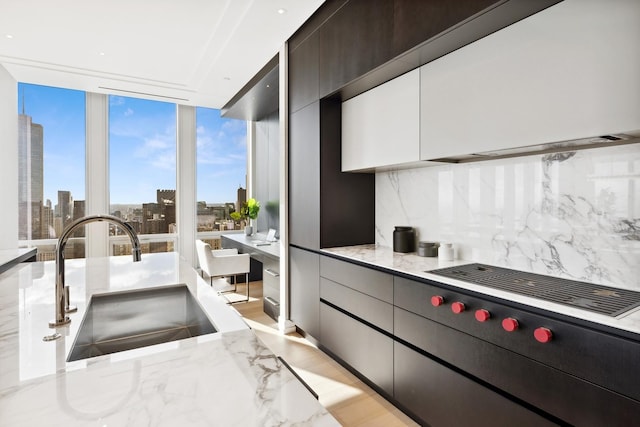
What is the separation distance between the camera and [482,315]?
4.74 ft

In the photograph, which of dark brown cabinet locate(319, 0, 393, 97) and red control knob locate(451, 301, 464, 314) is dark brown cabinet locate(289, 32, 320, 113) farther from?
red control knob locate(451, 301, 464, 314)

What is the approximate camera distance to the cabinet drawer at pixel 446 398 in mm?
1392

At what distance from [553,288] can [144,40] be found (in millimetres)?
3844

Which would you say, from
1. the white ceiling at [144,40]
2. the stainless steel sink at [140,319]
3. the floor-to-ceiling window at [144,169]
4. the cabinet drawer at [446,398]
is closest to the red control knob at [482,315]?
the cabinet drawer at [446,398]

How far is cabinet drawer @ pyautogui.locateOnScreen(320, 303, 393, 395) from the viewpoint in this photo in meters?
2.06

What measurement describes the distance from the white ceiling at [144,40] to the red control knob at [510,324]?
248 centimetres

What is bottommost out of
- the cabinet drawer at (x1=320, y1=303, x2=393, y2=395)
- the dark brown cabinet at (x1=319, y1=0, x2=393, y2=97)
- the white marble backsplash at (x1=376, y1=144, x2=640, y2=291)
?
the cabinet drawer at (x1=320, y1=303, x2=393, y2=395)

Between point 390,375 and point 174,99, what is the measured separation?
4888mm

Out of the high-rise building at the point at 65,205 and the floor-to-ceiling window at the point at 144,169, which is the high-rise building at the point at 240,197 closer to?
the floor-to-ceiling window at the point at 144,169

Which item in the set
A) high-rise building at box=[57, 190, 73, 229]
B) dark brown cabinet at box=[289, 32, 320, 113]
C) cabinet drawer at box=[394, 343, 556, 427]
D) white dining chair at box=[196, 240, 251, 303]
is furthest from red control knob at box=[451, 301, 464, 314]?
high-rise building at box=[57, 190, 73, 229]

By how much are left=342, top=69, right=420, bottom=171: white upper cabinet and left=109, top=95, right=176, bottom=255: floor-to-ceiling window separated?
378 cm

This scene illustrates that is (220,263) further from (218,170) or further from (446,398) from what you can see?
(446,398)

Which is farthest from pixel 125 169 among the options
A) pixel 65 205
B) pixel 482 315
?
pixel 482 315

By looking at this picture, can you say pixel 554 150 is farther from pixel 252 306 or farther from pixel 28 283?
pixel 252 306
